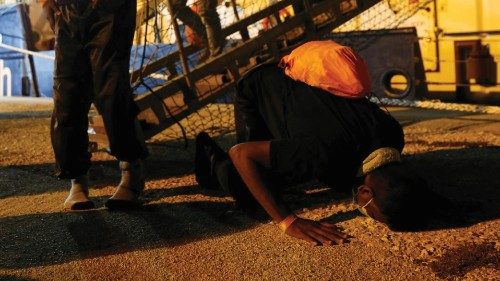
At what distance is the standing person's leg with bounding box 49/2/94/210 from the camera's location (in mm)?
3771

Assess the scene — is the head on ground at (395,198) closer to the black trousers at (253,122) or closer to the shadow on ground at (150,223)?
the shadow on ground at (150,223)

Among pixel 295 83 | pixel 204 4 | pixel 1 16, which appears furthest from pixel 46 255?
pixel 1 16

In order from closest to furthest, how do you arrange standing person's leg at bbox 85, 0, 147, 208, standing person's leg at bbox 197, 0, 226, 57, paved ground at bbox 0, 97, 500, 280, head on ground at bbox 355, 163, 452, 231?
paved ground at bbox 0, 97, 500, 280 → head on ground at bbox 355, 163, 452, 231 → standing person's leg at bbox 85, 0, 147, 208 → standing person's leg at bbox 197, 0, 226, 57

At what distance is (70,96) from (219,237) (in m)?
1.30

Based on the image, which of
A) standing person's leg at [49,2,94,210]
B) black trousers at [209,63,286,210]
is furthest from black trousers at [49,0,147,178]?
black trousers at [209,63,286,210]

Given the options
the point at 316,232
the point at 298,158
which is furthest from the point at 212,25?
the point at 316,232

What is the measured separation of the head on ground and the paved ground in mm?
80

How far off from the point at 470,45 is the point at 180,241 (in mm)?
6126

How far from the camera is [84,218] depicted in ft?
12.3

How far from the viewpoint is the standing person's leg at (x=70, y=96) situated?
3771 millimetres

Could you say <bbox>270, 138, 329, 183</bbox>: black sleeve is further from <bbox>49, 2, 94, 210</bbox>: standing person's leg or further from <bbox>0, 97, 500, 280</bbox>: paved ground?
<bbox>49, 2, 94, 210</bbox>: standing person's leg

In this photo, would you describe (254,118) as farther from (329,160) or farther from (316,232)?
(316,232)

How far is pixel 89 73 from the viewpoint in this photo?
3832 millimetres

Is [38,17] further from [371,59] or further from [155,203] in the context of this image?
[155,203]
